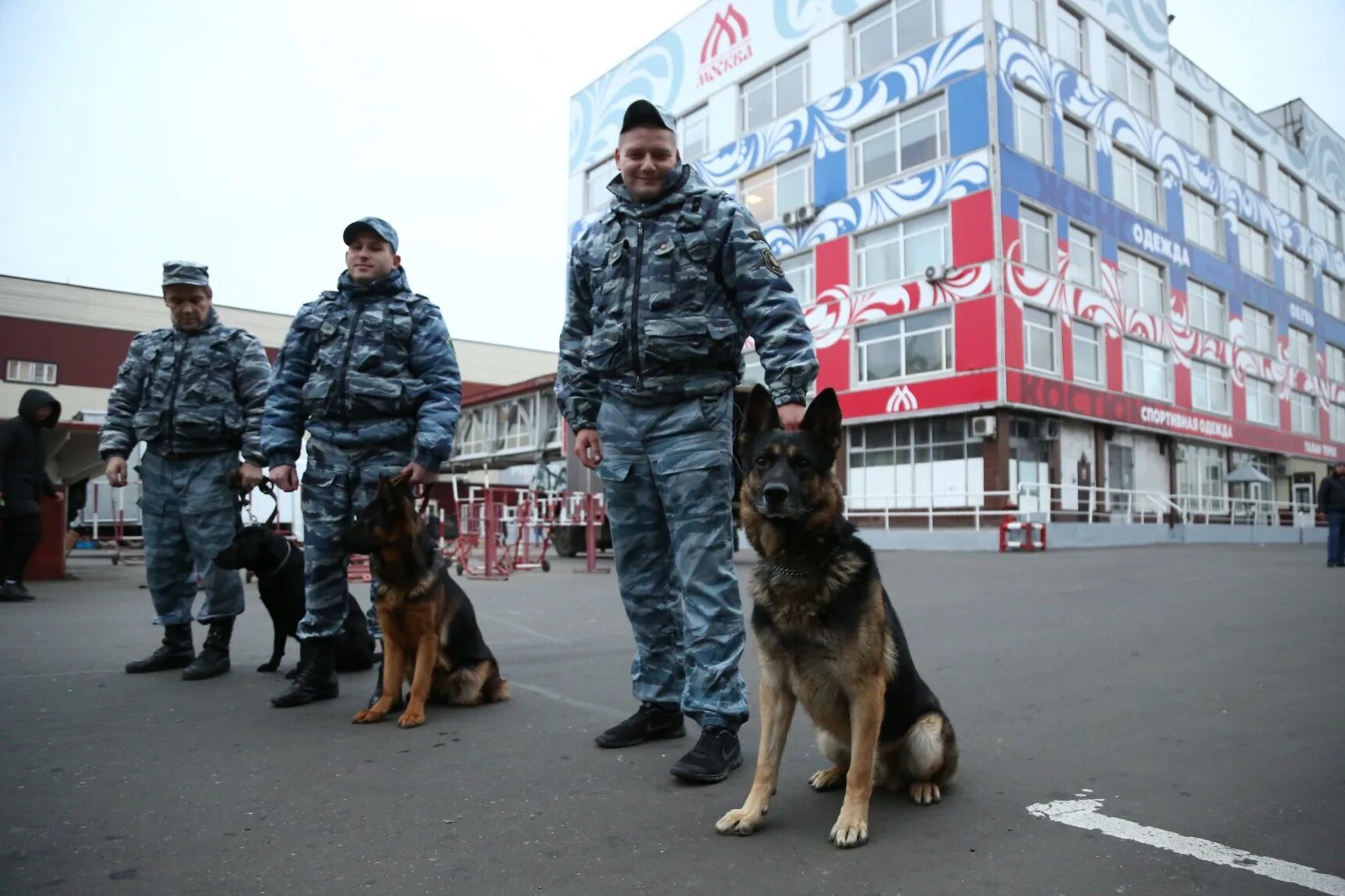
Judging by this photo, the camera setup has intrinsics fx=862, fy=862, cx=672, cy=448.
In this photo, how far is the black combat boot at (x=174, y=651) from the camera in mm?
5055

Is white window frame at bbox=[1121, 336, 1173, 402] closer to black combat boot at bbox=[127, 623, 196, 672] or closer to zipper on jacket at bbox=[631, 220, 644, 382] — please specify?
zipper on jacket at bbox=[631, 220, 644, 382]

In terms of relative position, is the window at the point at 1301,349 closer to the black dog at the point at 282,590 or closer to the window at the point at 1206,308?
the window at the point at 1206,308

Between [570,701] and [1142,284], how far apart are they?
29.4 m

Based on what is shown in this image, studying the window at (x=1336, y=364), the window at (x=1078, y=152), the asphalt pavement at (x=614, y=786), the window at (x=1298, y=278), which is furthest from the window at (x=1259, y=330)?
the asphalt pavement at (x=614, y=786)

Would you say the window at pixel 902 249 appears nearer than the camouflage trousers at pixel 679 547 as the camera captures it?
No

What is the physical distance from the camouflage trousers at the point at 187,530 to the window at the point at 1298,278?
4321cm

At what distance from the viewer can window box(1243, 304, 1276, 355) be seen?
33719 millimetres

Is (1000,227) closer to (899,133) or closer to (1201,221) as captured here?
(899,133)

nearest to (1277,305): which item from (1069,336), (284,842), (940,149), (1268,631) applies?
(1069,336)

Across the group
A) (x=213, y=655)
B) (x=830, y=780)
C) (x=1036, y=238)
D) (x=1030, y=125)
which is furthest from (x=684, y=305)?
(x=1030, y=125)

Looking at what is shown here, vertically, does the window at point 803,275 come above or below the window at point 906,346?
above

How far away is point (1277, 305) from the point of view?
35688 millimetres

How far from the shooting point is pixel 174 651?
203 inches

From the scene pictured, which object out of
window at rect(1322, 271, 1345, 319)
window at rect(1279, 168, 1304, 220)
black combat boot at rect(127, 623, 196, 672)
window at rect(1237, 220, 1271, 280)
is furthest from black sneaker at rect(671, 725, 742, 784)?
window at rect(1322, 271, 1345, 319)
